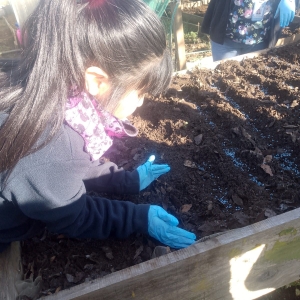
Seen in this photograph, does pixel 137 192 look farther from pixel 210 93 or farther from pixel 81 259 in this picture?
pixel 210 93

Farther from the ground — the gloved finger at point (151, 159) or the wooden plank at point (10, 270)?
the wooden plank at point (10, 270)

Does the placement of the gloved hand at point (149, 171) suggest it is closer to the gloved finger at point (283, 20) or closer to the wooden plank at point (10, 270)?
the wooden plank at point (10, 270)

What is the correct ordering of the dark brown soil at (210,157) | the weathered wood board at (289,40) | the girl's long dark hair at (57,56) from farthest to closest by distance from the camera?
the weathered wood board at (289,40)
the dark brown soil at (210,157)
the girl's long dark hair at (57,56)

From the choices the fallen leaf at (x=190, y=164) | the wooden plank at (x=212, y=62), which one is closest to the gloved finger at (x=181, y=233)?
the fallen leaf at (x=190, y=164)

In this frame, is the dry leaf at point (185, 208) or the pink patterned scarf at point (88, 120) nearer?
the pink patterned scarf at point (88, 120)

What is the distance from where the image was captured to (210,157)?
2.44m

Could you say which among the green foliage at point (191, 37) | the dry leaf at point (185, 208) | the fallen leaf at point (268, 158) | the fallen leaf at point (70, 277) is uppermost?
the fallen leaf at point (268, 158)

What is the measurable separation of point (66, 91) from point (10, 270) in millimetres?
912

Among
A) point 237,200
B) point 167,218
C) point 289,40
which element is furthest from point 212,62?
point 167,218

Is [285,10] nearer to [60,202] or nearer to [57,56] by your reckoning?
[57,56]

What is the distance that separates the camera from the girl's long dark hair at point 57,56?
116 cm

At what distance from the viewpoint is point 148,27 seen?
1266mm

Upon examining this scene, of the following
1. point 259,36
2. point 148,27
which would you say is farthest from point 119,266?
point 259,36

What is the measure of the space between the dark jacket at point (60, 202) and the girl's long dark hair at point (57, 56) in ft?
0.21
